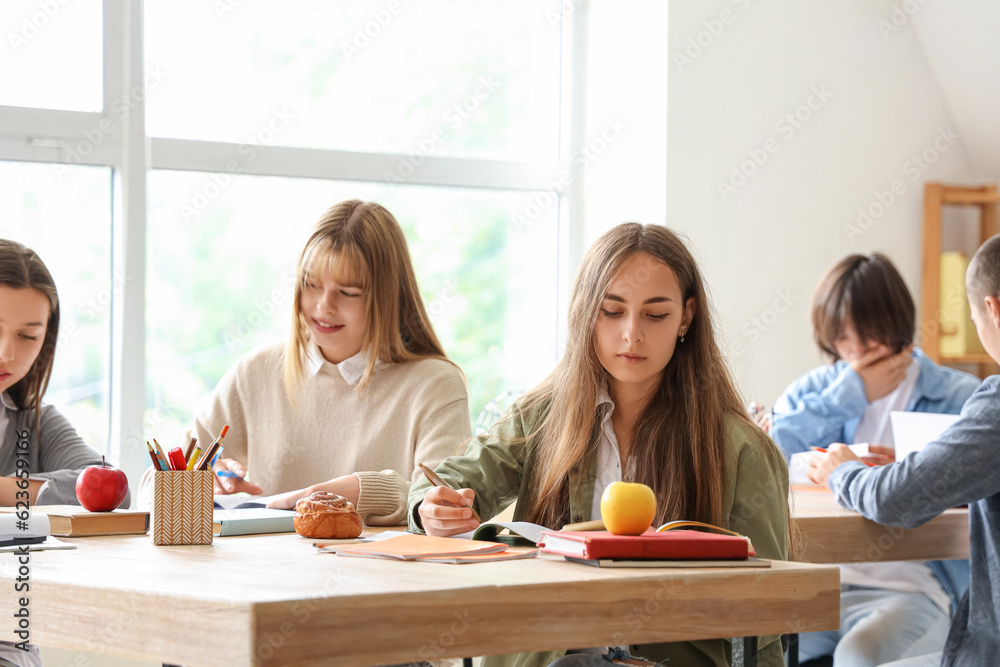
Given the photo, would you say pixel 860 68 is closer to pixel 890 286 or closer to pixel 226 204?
pixel 890 286

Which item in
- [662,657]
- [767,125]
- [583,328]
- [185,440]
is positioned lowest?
[662,657]

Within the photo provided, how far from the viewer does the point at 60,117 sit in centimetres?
297

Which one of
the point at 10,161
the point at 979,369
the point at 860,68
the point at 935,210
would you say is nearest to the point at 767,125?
the point at 860,68

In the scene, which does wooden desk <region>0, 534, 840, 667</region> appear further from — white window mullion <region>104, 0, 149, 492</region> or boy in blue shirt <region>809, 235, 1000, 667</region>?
white window mullion <region>104, 0, 149, 492</region>

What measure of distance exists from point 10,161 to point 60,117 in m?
0.19

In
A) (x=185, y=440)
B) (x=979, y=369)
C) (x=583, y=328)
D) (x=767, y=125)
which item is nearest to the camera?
(x=583, y=328)

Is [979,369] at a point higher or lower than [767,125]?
lower

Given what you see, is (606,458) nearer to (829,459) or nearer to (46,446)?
(829,459)

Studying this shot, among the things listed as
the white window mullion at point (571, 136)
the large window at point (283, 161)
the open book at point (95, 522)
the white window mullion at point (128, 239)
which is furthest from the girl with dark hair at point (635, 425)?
the white window mullion at point (571, 136)

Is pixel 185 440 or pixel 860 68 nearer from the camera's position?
pixel 185 440

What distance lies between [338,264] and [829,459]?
3.87ft

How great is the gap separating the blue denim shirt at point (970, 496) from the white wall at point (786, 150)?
1634 millimetres

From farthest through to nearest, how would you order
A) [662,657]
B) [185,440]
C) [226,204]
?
[226,204]
[185,440]
[662,657]

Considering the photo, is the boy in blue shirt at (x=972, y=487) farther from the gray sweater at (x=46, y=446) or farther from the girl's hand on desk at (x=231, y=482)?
the gray sweater at (x=46, y=446)
